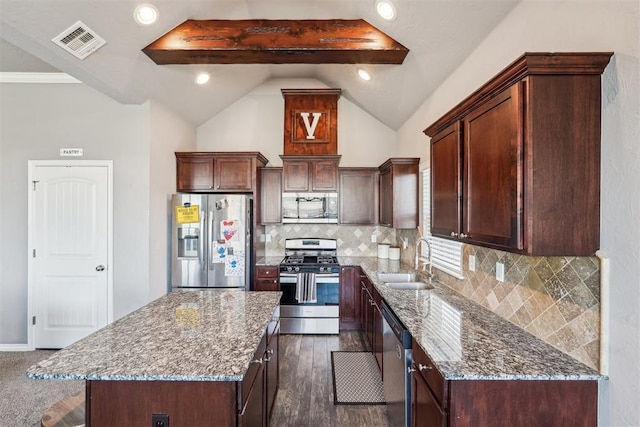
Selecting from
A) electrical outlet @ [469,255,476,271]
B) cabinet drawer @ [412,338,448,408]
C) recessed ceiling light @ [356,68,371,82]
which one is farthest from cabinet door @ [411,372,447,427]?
recessed ceiling light @ [356,68,371,82]

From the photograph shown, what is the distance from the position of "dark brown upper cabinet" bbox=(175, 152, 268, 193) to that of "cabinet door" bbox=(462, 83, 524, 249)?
117 inches

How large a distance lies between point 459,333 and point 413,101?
2743mm

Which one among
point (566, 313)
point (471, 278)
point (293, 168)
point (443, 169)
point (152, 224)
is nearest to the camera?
point (566, 313)

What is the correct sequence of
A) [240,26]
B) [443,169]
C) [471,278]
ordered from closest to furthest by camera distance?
[443,169] → [471,278] → [240,26]

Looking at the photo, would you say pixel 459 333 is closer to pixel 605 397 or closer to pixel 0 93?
pixel 605 397

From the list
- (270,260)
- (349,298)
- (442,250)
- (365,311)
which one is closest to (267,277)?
(270,260)

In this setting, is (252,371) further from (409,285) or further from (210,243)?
(210,243)

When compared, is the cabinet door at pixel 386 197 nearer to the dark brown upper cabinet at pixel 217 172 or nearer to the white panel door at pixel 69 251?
the dark brown upper cabinet at pixel 217 172

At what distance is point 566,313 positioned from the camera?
1481 mm

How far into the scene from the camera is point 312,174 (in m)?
4.53

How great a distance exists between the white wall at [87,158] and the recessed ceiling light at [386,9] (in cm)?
262

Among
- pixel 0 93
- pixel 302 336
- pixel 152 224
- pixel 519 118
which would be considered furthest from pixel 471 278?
pixel 0 93

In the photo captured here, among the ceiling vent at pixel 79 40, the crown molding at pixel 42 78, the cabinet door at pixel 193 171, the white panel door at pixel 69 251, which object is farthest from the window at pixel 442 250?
the crown molding at pixel 42 78

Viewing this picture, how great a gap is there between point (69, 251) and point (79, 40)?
2225mm
